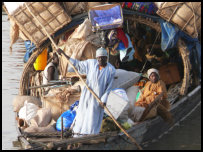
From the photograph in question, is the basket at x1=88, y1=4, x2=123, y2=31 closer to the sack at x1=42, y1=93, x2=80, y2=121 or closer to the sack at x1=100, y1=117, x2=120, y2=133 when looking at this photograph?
the sack at x1=42, y1=93, x2=80, y2=121

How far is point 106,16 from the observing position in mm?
7645

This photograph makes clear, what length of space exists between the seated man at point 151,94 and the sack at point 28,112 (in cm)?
161

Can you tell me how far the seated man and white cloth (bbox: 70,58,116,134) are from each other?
41.4 inches

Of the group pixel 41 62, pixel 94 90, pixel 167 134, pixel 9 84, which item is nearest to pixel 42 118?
pixel 94 90

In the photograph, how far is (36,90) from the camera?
28.0ft

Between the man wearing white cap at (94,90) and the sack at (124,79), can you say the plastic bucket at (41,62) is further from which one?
the man wearing white cap at (94,90)

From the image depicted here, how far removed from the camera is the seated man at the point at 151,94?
7.05m

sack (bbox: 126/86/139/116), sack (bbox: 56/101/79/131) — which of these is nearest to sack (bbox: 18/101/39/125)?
sack (bbox: 56/101/79/131)

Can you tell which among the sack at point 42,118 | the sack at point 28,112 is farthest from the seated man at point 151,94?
the sack at point 28,112

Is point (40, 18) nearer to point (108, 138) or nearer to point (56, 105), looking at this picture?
point (56, 105)

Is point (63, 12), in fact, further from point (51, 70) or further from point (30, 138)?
point (30, 138)

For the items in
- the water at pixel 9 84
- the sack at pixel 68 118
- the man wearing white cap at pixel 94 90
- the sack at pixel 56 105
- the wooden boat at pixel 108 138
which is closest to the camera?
the wooden boat at pixel 108 138

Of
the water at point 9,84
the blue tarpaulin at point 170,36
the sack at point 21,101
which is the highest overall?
the blue tarpaulin at point 170,36

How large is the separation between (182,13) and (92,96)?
9.10ft
